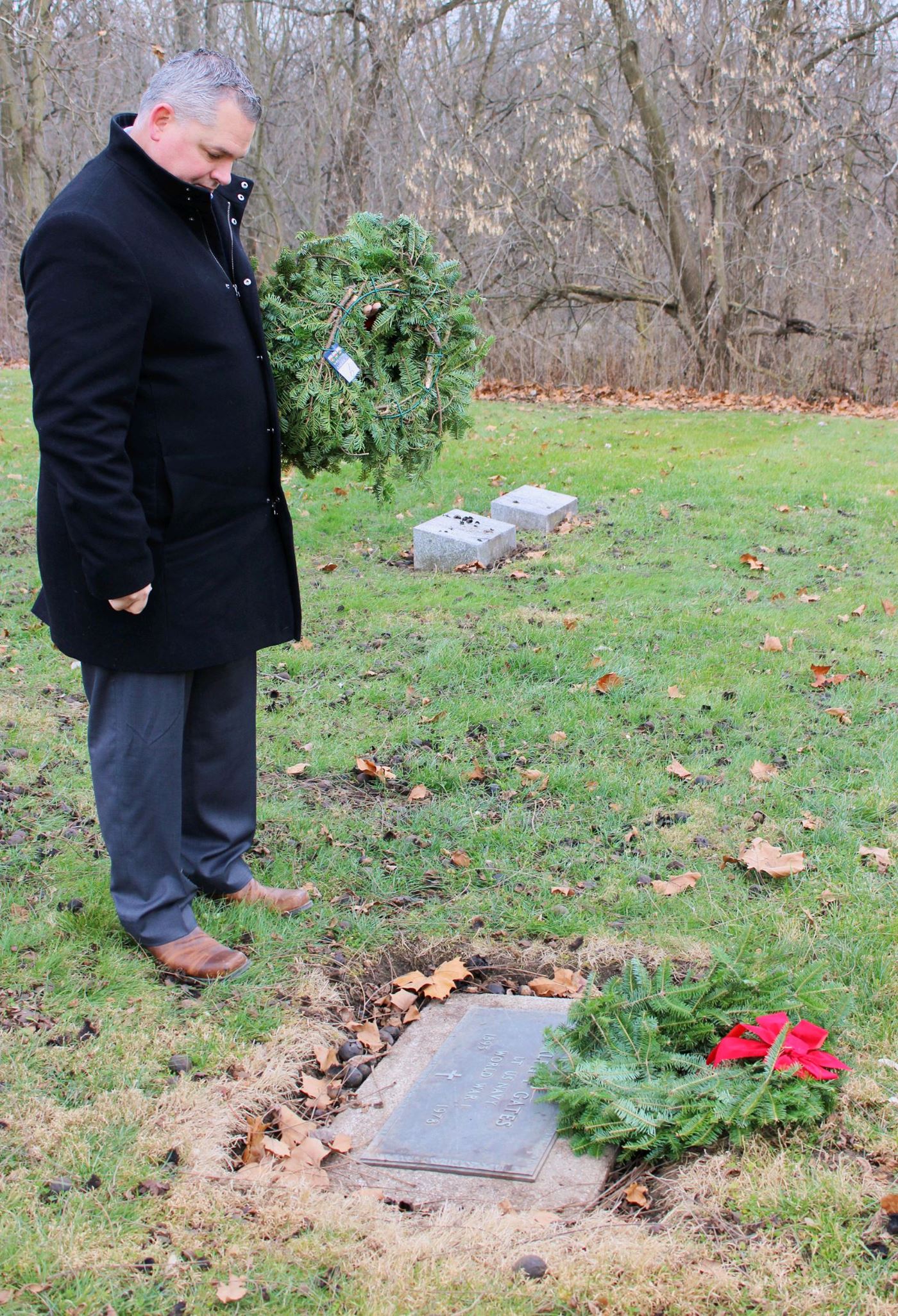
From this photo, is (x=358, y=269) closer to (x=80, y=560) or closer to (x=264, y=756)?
(x=80, y=560)

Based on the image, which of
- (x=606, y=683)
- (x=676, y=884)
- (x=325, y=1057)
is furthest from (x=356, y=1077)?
(x=606, y=683)

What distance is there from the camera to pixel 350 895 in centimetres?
388

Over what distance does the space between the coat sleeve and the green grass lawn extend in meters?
1.36

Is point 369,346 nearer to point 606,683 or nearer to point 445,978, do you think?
point 445,978

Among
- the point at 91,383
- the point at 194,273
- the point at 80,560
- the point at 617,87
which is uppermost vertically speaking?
the point at 617,87

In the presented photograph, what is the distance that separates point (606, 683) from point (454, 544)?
7.47 ft

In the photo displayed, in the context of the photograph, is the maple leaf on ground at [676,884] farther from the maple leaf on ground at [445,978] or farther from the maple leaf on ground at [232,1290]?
the maple leaf on ground at [232,1290]

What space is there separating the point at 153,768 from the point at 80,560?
0.61 m

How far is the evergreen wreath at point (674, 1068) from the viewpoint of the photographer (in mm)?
2648

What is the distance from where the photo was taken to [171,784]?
320 centimetres

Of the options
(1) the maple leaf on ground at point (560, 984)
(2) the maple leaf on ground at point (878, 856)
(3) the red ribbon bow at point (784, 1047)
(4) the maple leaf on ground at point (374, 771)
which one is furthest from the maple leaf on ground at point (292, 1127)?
(2) the maple leaf on ground at point (878, 856)

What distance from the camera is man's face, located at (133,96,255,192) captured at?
274 centimetres

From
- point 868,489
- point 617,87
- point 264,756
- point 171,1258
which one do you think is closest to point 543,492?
point 868,489

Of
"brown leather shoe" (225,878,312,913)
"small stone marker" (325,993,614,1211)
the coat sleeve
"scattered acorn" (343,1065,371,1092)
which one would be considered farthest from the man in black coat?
"small stone marker" (325,993,614,1211)
